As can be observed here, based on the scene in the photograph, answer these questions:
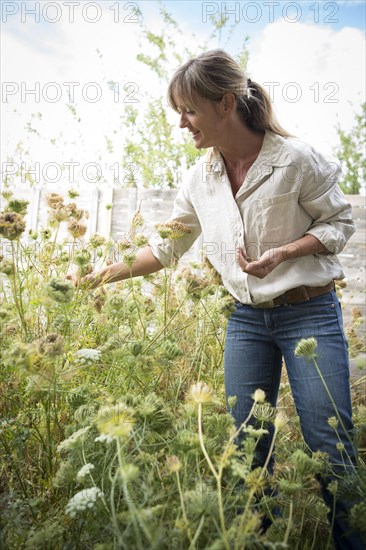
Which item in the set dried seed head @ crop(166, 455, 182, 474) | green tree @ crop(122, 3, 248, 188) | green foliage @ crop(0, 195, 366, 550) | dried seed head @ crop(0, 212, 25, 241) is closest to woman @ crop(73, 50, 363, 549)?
green foliage @ crop(0, 195, 366, 550)

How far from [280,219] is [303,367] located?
476 mm

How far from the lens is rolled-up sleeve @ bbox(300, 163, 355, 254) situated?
5.05 ft

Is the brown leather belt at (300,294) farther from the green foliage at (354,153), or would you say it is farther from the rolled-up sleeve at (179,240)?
the green foliage at (354,153)

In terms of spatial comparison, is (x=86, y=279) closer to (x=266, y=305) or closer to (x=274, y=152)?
(x=266, y=305)

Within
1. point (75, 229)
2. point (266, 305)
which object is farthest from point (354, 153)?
point (75, 229)

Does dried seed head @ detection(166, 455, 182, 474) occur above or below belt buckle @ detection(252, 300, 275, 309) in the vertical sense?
below

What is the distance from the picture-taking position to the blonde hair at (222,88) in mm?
1649

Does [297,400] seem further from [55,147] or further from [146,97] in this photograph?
[146,97]

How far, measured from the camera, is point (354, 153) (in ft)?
22.1

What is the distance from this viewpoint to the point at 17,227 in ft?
3.88

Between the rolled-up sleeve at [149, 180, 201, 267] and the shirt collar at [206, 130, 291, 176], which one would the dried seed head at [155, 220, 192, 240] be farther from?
the shirt collar at [206, 130, 291, 176]

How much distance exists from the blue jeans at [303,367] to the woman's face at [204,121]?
0.57 m

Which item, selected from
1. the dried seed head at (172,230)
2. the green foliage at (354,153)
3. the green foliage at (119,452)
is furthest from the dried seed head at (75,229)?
the green foliage at (354,153)

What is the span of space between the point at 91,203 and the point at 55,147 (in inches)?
30.6
